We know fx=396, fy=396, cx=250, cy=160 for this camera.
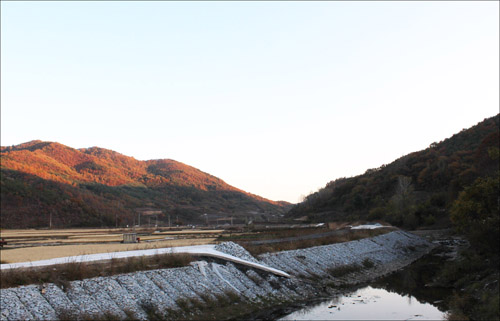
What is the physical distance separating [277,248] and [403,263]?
55.6ft

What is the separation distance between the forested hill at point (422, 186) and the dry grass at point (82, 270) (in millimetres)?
45716

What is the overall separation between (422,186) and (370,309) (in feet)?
279

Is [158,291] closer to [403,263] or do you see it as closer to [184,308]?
[184,308]

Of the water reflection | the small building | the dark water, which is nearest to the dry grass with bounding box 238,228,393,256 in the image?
the dark water

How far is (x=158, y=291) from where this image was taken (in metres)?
20.8

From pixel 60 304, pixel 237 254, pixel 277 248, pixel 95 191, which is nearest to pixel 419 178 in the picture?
pixel 277 248

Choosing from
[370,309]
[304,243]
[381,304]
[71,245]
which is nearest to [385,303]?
[381,304]

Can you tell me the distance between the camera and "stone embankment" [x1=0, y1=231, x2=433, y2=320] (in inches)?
669

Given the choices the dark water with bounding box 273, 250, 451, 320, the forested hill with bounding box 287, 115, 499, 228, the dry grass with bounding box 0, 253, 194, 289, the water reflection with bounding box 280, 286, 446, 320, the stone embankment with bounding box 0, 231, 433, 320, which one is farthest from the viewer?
the forested hill with bounding box 287, 115, 499, 228

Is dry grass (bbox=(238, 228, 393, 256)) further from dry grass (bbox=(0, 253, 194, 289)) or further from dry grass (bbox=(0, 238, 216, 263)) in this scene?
dry grass (bbox=(0, 253, 194, 289))

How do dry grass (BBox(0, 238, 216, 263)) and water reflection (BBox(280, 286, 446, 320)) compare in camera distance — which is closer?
water reflection (BBox(280, 286, 446, 320))

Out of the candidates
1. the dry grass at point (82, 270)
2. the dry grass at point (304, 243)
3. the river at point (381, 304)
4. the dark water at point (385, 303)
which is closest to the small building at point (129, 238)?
the dry grass at point (304, 243)

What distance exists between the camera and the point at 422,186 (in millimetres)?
100000

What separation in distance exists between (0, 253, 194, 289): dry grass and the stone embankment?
19.8 inches
